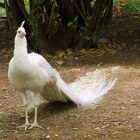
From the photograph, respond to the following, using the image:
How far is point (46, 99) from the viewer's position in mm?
5688

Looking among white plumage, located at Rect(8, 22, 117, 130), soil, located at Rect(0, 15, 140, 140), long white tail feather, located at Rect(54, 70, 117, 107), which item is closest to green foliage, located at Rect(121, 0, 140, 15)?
soil, located at Rect(0, 15, 140, 140)

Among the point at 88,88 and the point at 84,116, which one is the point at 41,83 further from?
the point at 88,88

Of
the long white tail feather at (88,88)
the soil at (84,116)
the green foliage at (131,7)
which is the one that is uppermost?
the green foliage at (131,7)

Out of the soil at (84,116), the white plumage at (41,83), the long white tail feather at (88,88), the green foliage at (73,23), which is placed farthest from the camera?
the green foliage at (73,23)

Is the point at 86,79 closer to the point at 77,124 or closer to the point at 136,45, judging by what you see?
the point at 77,124

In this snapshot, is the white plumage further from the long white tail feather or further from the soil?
the soil

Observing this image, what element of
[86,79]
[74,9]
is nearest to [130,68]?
[86,79]

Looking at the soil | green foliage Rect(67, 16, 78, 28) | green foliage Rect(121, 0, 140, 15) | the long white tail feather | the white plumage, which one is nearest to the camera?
the soil

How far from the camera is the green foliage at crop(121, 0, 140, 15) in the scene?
512 inches

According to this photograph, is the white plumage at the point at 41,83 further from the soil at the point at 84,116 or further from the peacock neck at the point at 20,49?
the soil at the point at 84,116

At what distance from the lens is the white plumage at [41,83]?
4836mm

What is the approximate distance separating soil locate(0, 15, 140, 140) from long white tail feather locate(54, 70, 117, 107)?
84mm

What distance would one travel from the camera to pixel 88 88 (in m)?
6.03

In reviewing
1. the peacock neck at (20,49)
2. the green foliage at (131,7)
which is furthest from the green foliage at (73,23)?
the peacock neck at (20,49)
